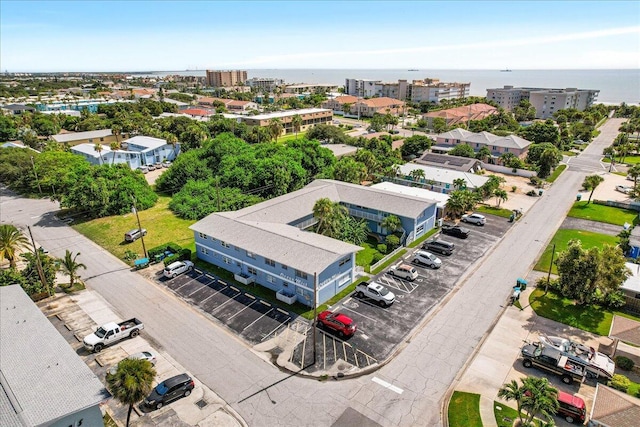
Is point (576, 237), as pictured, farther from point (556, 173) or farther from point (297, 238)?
point (297, 238)

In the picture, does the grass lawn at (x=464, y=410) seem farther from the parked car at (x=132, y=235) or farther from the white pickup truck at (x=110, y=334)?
the parked car at (x=132, y=235)

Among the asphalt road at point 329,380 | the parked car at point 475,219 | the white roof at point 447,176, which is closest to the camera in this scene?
the asphalt road at point 329,380

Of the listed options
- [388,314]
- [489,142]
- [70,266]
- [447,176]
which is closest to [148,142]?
[70,266]

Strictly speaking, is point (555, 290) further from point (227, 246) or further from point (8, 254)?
point (8, 254)

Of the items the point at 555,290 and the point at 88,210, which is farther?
the point at 88,210

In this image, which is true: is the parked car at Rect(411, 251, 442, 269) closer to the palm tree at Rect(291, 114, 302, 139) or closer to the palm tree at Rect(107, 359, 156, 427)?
the palm tree at Rect(107, 359, 156, 427)

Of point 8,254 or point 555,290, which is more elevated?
point 8,254

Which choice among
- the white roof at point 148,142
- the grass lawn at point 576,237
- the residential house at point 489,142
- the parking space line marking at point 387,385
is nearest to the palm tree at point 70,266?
the parking space line marking at point 387,385

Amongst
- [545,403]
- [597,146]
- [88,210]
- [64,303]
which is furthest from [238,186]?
[597,146]
